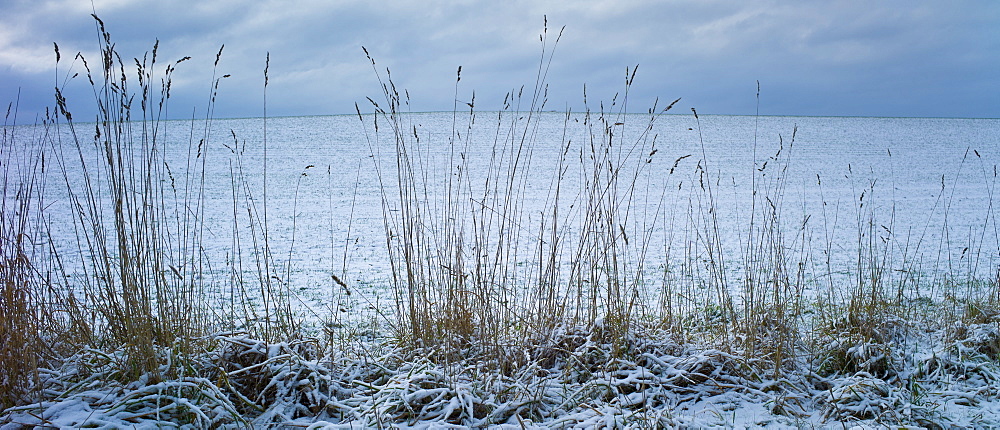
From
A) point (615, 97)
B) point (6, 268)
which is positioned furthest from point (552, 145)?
point (6, 268)

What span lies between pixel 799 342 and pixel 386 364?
159cm

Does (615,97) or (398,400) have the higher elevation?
(615,97)

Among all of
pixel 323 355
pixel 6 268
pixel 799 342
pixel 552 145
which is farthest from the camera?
pixel 552 145

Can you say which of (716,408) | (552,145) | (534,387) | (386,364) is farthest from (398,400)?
(552,145)

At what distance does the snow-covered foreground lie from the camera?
1776mm

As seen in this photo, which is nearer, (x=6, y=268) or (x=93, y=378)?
(x=93, y=378)

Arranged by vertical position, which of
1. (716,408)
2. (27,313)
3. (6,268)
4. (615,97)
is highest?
(615,97)

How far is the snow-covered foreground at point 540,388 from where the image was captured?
1.78 m

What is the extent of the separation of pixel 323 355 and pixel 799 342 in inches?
71.4

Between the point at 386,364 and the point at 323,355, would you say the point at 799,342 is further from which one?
the point at 323,355

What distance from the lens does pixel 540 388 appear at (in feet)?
6.56

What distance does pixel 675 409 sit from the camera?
A: 1.92 meters

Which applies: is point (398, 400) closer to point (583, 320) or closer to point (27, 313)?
point (583, 320)

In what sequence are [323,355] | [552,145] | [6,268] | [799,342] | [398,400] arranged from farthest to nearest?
1. [552,145]
2. [799,342]
3. [323,355]
4. [6,268]
5. [398,400]
